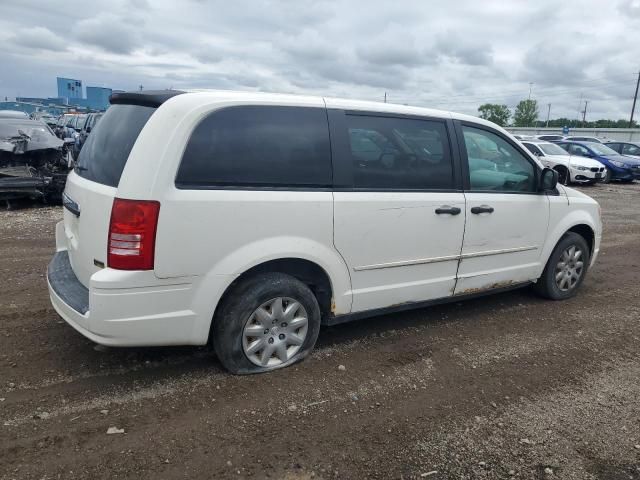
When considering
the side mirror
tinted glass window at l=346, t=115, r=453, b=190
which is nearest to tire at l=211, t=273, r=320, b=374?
tinted glass window at l=346, t=115, r=453, b=190

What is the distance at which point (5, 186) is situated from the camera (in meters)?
9.34

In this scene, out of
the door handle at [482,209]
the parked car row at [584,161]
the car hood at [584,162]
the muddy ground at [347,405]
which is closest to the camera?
the muddy ground at [347,405]

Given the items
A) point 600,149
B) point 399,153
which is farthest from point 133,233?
point 600,149

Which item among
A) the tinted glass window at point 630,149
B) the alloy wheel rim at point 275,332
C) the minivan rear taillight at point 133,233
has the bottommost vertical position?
the alloy wheel rim at point 275,332

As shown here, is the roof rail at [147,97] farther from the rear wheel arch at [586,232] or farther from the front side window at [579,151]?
the front side window at [579,151]

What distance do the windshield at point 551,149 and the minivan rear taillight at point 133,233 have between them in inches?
737

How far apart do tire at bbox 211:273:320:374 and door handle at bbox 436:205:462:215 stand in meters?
1.23

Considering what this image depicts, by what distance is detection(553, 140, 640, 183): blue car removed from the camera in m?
19.9

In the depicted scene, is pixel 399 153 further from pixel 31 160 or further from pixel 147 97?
pixel 31 160

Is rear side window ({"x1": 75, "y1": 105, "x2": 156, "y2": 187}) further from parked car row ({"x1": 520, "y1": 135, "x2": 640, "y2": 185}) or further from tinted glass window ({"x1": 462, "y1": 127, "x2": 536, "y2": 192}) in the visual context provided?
parked car row ({"x1": 520, "y1": 135, "x2": 640, "y2": 185})

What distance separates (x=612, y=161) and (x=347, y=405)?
801 inches

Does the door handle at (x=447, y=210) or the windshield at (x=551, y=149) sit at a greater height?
the windshield at (x=551, y=149)

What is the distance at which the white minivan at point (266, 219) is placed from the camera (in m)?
3.04

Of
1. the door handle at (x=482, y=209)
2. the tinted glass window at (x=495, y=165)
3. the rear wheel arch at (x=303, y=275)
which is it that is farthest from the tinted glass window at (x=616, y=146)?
the rear wheel arch at (x=303, y=275)
